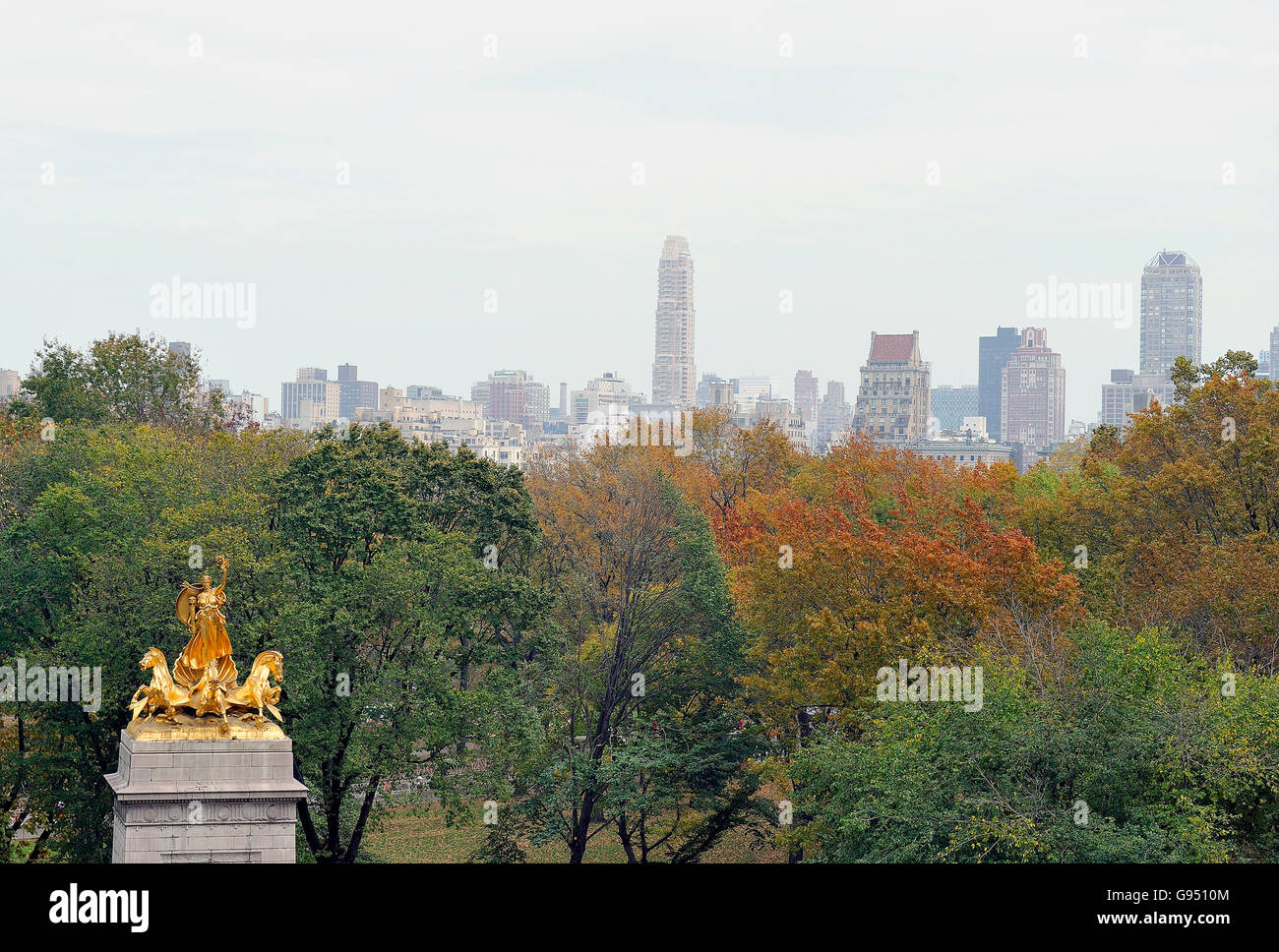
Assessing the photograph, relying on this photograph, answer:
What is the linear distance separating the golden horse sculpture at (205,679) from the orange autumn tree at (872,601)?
10.9m

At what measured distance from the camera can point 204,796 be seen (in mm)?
19031

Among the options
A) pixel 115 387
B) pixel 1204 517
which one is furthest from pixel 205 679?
pixel 115 387

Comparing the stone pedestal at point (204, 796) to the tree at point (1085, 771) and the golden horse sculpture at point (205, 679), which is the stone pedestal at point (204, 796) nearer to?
the golden horse sculpture at point (205, 679)

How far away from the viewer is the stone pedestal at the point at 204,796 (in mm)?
→ 18969

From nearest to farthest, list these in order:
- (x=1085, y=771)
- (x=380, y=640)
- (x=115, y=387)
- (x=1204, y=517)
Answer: (x=1085, y=771) < (x=380, y=640) < (x=1204, y=517) < (x=115, y=387)

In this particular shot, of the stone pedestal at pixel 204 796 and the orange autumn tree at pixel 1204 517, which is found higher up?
the orange autumn tree at pixel 1204 517

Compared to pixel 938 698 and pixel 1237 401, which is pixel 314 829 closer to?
pixel 938 698

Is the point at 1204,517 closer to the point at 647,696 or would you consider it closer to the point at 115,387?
the point at 647,696

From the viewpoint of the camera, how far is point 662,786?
3019 centimetres

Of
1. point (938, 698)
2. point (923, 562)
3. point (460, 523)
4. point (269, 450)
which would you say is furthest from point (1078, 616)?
point (269, 450)

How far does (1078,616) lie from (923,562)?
9.68 feet

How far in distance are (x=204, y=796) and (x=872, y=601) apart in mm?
13597

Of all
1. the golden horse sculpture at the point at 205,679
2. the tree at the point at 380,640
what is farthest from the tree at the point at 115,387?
the golden horse sculpture at the point at 205,679

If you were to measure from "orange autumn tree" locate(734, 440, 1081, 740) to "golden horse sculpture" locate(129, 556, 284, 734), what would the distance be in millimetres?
10926
